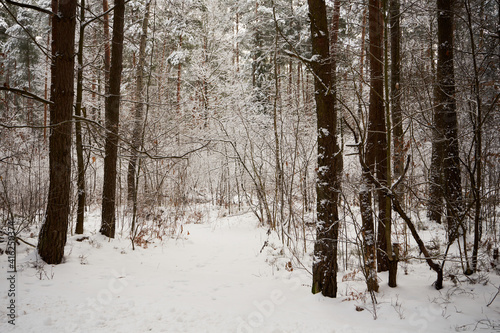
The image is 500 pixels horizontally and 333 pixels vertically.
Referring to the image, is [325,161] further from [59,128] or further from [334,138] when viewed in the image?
[59,128]

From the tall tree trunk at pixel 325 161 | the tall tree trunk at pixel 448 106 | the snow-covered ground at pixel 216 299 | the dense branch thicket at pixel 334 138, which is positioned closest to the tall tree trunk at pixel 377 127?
the dense branch thicket at pixel 334 138

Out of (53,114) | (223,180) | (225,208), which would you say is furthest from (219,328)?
(223,180)

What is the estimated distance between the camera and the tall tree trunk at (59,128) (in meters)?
4.35

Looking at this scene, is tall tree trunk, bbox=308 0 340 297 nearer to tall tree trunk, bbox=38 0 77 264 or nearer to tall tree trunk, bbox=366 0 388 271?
tall tree trunk, bbox=366 0 388 271

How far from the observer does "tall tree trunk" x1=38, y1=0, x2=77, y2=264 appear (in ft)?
14.3

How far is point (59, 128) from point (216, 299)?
11.3 ft

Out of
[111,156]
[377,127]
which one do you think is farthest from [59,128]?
[377,127]

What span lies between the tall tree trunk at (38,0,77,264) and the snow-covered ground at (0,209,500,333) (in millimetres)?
335

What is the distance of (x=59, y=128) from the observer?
14.3ft

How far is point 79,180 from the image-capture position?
20.2 feet

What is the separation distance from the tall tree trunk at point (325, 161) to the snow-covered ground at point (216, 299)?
0.36m

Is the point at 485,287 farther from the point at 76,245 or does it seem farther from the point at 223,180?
the point at 223,180

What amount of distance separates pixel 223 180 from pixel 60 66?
880 cm

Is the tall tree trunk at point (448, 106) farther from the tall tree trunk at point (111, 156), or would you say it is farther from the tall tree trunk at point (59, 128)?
the tall tree trunk at point (111, 156)
